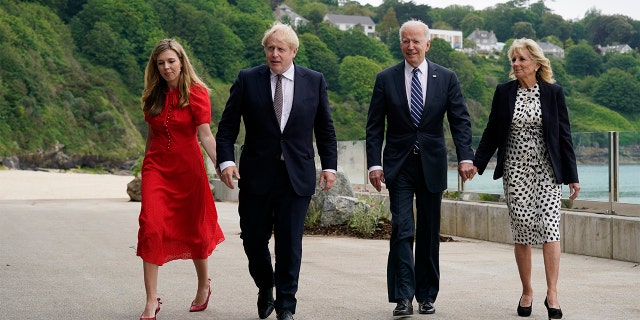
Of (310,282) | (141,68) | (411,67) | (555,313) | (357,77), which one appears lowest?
(310,282)

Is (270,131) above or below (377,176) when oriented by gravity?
above

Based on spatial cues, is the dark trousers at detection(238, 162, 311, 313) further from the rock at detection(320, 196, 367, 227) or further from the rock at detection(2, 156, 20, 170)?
the rock at detection(2, 156, 20, 170)

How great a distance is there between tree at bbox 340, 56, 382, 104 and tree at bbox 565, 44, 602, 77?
3484 cm

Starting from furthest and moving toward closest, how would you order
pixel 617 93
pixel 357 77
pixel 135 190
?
pixel 357 77 → pixel 617 93 → pixel 135 190

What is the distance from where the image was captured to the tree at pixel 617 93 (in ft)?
520

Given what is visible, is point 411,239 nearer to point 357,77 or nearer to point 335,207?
point 335,207

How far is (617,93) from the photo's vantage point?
520 ft

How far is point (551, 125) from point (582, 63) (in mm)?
179782

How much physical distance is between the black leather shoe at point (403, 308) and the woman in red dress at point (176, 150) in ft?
4.31

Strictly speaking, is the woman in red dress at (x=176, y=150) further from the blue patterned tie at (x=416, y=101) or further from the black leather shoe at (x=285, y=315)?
the blue patterned tie at (x=416, y=101)

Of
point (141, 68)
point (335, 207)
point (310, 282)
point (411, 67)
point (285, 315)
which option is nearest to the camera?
point (285, 315)

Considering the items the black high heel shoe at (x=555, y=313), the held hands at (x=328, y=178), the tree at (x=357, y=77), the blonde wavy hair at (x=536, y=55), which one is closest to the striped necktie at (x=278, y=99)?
the held hands at (x=328, y=178)

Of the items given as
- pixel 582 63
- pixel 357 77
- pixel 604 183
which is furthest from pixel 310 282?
pixel 582 63

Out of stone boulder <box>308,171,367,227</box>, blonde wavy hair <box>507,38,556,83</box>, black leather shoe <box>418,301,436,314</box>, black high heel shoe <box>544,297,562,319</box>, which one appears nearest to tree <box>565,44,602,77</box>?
stone boulder <box>308,171,367,227</box>
